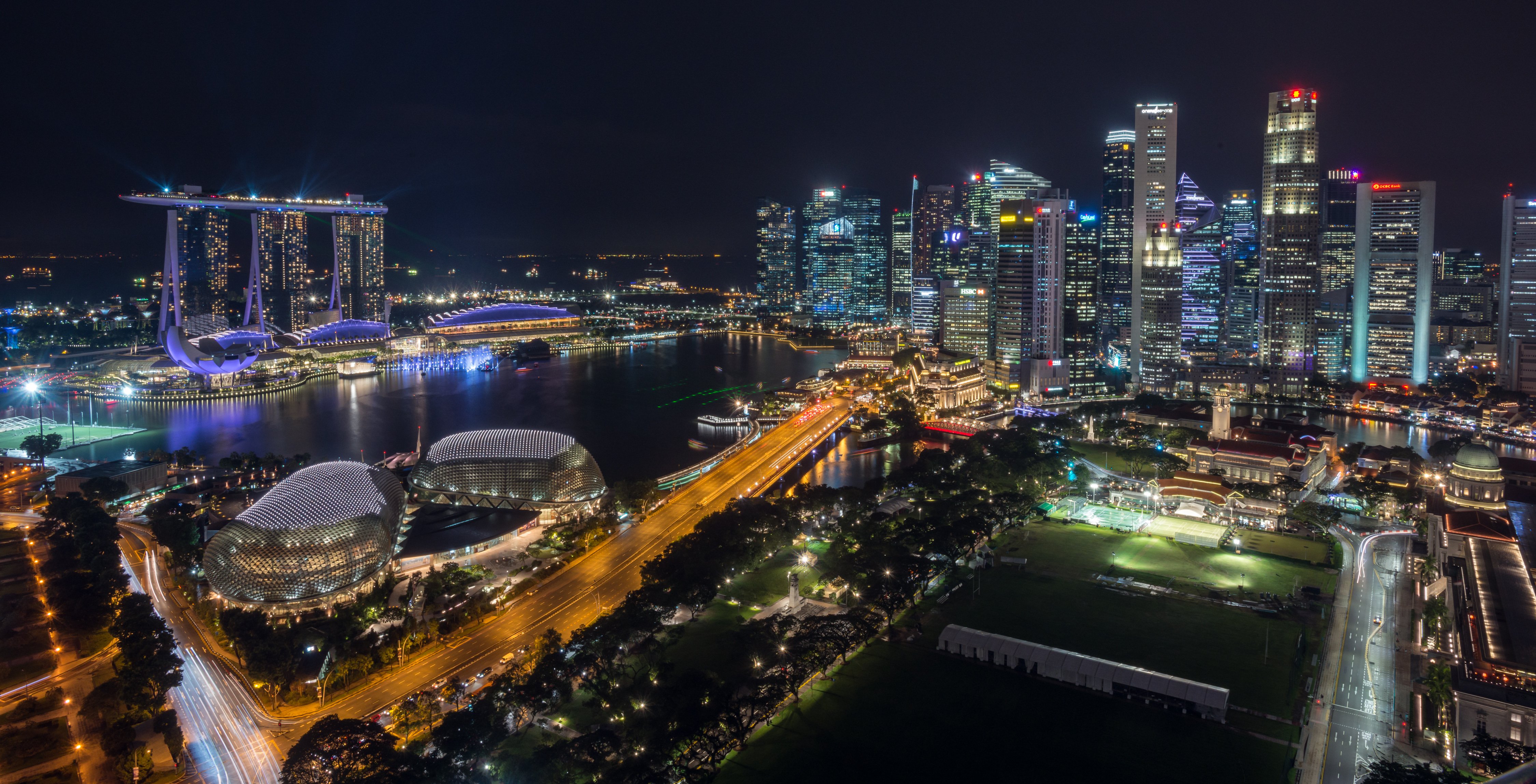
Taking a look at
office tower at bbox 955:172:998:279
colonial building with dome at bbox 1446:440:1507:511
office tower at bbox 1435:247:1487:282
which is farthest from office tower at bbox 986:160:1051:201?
colonial building with dome at bbox 1446:440:1507:511

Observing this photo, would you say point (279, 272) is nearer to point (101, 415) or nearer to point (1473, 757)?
point (101, 415)

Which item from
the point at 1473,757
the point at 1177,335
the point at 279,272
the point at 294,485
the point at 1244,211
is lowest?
the point at 1473,757

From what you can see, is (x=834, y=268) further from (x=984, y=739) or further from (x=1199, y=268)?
(x=984, y=739)

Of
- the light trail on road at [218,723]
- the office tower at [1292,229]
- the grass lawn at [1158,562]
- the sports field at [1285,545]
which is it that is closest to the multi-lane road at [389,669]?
the light trail on road at [218,723]

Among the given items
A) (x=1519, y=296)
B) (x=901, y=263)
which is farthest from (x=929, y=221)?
(x=1519, y=296)

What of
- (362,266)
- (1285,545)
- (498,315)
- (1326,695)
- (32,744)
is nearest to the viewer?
(32,744)

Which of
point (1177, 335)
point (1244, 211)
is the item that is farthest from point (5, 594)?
point (1244, 211)
